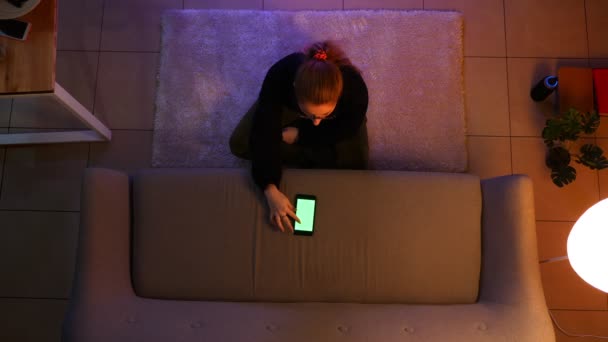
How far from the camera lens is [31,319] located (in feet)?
7.33

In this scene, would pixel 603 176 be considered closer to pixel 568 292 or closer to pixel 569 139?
pixel 569 139

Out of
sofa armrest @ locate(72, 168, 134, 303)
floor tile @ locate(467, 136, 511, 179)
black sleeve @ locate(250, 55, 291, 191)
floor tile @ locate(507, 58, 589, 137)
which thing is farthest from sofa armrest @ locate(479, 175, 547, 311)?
sofa armrest @ locate(72, 168, 134, 303)

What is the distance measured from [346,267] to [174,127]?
130cm

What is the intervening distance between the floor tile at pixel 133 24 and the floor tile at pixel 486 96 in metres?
1.86

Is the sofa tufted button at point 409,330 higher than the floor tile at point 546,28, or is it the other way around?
the floor tile at point 546,28

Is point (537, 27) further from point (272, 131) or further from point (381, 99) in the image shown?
point (272, 131)

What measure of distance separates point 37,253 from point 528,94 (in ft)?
9.99

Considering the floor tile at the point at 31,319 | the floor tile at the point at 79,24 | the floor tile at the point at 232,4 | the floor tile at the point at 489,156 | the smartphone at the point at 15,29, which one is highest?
the floor tile at the point at 232,4

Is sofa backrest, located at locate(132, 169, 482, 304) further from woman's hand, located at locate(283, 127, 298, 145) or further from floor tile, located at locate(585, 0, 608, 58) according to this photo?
floor tile, located at locate(585, 0, 608, 58)

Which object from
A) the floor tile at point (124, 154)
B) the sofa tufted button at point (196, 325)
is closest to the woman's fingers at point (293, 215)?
the sofa tufted button at point (196, 325)

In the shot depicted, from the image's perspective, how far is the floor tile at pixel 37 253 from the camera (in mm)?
2260

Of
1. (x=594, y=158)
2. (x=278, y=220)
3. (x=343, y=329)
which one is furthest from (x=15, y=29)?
(x=594, y=158)

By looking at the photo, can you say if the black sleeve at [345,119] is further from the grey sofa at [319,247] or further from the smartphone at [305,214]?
the smartphone at [305,214]

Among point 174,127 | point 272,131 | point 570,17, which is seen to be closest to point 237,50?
point 174,127
